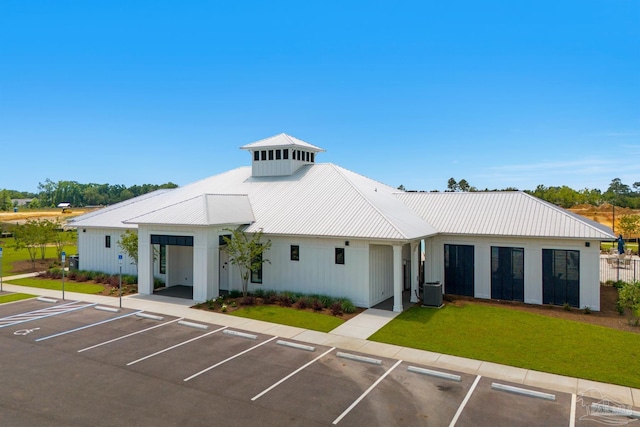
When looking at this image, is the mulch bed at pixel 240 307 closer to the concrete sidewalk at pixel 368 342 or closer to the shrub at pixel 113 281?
the concrete sidewalk at pixel 368 342

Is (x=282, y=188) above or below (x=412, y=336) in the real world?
above

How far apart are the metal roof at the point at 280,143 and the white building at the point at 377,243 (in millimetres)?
4314

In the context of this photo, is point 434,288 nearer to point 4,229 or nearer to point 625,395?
point 625,395

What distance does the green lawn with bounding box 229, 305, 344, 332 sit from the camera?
17.4 m

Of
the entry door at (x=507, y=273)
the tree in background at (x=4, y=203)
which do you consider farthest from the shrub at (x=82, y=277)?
the tree in background at (x=4, y=203)

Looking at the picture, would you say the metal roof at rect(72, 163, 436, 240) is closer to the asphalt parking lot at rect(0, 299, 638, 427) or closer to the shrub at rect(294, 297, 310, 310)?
the shrub at rect(294, 297, 310, 310)

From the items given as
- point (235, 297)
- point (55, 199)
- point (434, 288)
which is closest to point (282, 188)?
point (235, 297)

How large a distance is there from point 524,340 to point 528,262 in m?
6.77

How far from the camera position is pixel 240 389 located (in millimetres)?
11375

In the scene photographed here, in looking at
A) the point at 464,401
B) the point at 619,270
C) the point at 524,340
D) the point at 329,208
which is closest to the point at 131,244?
the point at 329,208

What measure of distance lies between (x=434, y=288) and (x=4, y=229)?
64.8 meters

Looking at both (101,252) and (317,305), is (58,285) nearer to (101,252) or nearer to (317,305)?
(101,252)

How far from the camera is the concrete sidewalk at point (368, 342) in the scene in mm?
11562

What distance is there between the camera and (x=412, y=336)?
15969mm
